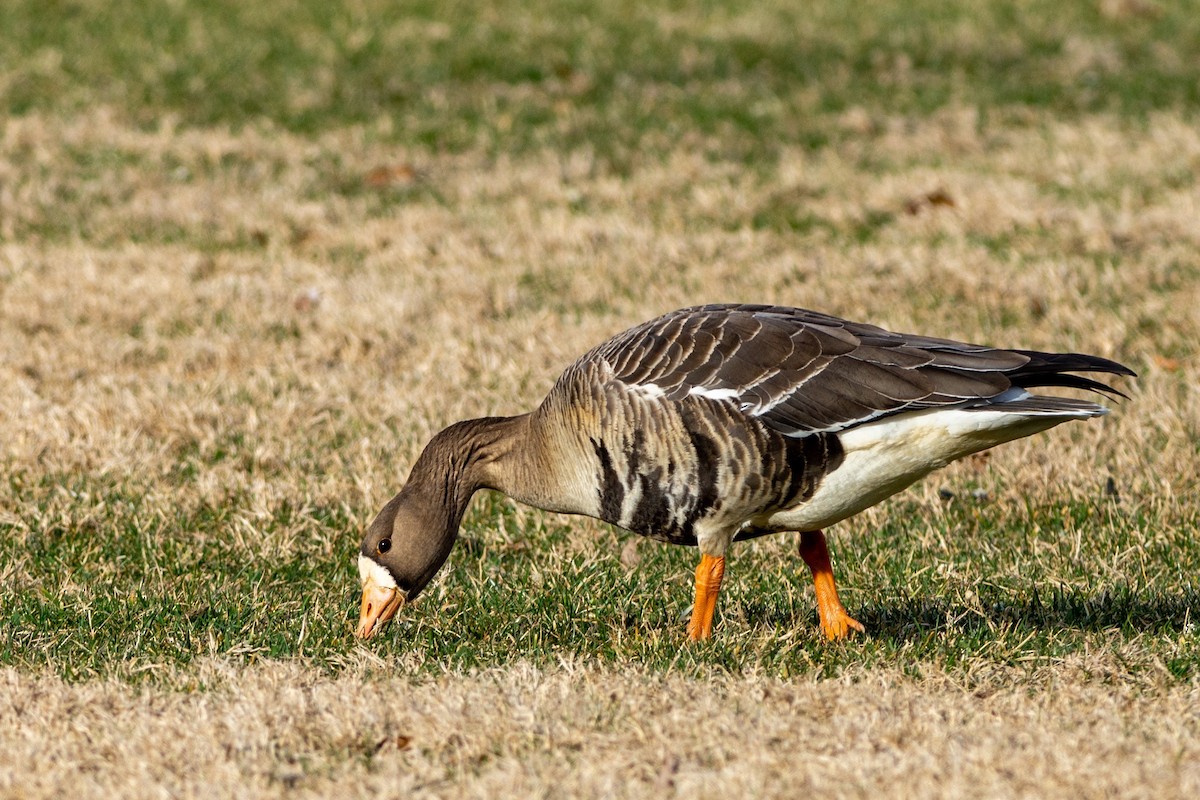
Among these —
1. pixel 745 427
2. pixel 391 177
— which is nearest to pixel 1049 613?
pixel 745 427

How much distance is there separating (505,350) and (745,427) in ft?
13.6

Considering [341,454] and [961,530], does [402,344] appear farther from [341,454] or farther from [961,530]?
[961,530]

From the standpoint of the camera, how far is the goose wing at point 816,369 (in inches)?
193

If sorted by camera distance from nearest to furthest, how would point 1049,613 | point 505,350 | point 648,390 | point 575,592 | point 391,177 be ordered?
point 648,390
point 1049,613
point 575,592
point 505,350
point 391,177

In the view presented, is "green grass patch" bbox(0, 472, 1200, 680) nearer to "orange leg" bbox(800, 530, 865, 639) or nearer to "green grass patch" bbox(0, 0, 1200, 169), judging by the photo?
"orange leg" bbox(800, 530, 865, 639)

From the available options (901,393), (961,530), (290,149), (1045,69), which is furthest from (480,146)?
(901,393)

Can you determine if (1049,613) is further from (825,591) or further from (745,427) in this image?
(745,427)

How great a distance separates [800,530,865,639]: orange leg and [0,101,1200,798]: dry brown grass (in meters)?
0.62

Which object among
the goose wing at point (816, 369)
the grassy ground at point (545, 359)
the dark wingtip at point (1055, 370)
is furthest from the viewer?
the goose wing at point (816, 369)

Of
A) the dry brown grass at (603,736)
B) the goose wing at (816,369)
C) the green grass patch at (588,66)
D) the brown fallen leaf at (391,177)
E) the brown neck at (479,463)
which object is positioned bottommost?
the dry brown grass at (603,736)

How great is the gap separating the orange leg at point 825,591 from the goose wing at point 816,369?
67 cm

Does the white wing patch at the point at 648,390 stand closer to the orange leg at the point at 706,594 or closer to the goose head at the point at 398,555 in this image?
the orange leg at the point at 706,594

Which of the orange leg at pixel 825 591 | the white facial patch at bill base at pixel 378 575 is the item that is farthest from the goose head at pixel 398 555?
the orange leg at pixel 825 591

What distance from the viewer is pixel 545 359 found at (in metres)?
8.77
